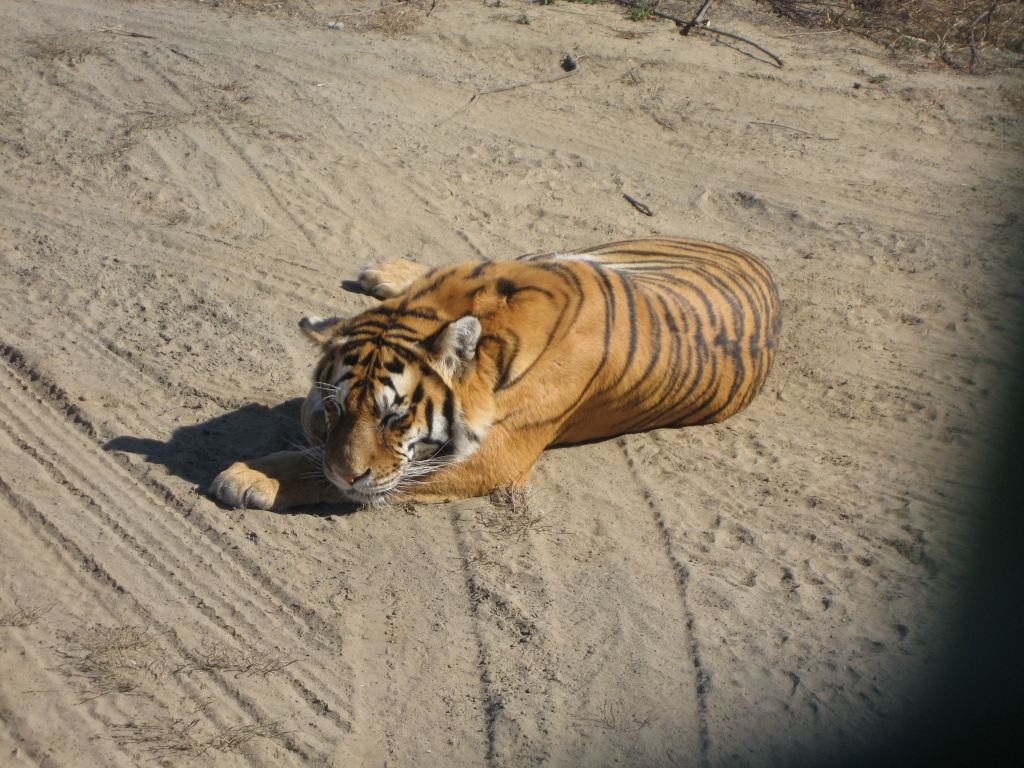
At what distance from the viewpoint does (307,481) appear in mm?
4113

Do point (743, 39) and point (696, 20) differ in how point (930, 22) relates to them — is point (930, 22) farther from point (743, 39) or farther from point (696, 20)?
point (696, 20)

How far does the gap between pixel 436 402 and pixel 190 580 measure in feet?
3.92

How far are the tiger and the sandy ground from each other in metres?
0.18

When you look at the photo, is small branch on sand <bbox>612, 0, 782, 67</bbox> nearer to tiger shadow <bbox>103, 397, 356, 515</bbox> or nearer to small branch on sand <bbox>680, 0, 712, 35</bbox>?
small branch on sand <bbox>680, 0, 712, 35</bbox>

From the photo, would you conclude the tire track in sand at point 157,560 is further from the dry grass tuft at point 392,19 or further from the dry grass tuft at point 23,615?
the dry grass tuft at point 392,19

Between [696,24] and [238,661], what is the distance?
802cm

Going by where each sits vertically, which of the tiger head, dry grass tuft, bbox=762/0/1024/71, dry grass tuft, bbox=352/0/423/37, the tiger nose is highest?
dry grass tuft, bbox=762/0/1024/71

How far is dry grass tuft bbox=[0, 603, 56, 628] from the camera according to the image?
3455 mm

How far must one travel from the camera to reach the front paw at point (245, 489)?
13.2ft

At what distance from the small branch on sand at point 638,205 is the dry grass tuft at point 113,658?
175 inches

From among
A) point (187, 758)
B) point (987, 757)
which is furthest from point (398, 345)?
point (987, 757)

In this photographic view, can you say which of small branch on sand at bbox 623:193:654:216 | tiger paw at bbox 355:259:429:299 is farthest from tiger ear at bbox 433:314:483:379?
small branch on sand at bbox 623:193:654:216

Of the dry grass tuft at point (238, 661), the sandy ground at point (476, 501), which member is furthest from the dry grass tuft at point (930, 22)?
the dry grass tuft at point (238, 661)

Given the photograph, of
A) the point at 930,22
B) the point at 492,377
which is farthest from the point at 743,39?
the point at 492,377
